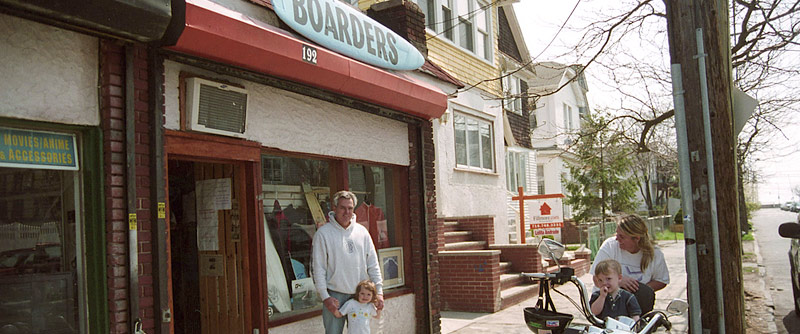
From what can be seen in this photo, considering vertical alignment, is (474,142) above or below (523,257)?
above

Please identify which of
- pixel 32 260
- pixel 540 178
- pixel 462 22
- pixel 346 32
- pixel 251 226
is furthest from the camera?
pixel 540 178

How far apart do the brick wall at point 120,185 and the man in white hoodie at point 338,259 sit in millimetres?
1540

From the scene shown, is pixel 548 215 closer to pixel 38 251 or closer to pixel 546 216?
pixel 546 216

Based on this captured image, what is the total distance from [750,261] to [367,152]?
16.2 meters

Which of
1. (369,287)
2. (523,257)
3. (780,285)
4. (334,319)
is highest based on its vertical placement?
(369,287)

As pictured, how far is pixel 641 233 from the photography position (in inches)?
219

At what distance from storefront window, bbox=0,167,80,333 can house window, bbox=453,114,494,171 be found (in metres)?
10.9

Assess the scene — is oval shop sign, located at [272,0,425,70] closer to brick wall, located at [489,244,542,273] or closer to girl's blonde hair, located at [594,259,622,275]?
girl's blonde hair, located at [594,259,622,275]

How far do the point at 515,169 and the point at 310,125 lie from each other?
18.0m

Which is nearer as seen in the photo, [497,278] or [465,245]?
[497,278]

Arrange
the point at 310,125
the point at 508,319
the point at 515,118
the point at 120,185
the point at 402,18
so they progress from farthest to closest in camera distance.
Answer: the point at 515,118, the point at 508,319, the point at 402,18, the point at 310,125, the point at 120,185

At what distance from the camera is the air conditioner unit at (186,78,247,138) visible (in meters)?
5.47

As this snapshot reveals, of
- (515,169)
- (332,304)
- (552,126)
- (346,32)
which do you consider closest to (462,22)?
(515,169)

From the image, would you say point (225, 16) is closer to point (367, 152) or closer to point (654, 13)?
point (367, 152)
